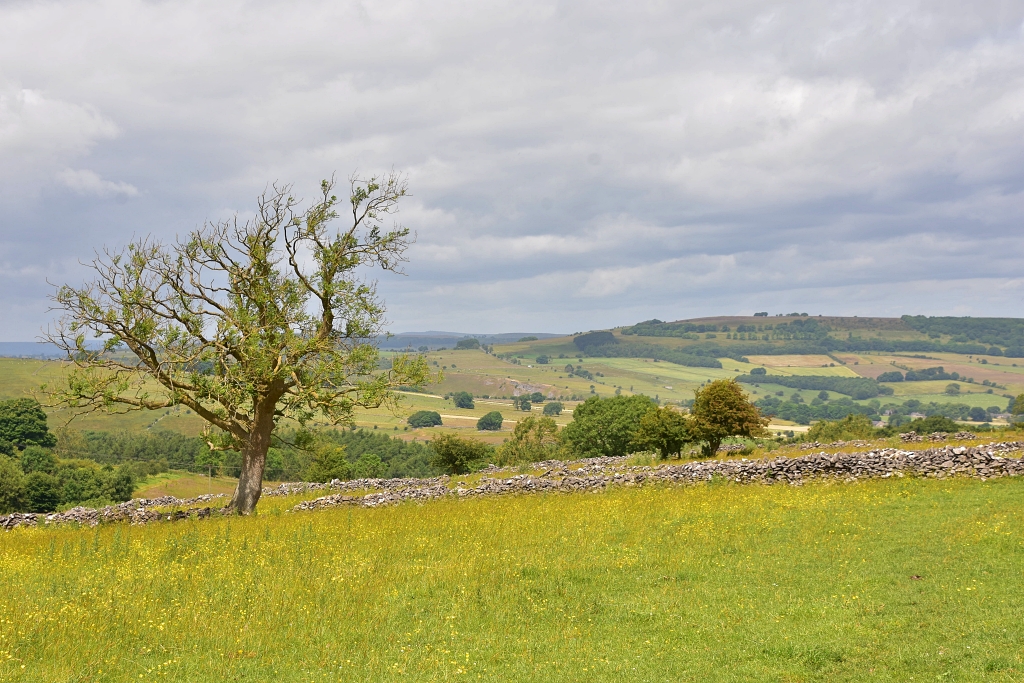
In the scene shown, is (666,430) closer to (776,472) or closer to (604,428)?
(776,472)

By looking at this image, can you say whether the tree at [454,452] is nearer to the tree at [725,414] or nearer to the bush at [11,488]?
the tree at [725,414]

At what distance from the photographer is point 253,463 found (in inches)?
1030

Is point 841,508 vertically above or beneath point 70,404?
beneath

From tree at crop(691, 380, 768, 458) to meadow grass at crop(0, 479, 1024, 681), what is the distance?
836 inches

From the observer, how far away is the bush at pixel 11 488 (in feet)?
261

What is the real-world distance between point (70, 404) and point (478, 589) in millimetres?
16807

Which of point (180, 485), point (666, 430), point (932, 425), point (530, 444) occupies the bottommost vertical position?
point (180, 485)

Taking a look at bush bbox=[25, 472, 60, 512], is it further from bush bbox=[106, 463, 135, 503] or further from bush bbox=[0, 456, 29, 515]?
bush bbox=[106, 463, 135, 503]

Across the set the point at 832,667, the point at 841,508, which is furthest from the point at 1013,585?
the point at 841,508

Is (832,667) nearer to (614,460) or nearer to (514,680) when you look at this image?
(514,680)

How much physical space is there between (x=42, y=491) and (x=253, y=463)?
77793 millimetres

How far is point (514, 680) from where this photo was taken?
10.6m

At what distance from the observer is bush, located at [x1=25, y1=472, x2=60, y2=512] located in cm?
8500

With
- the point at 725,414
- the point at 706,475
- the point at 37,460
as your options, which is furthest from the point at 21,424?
the point at 706,475
